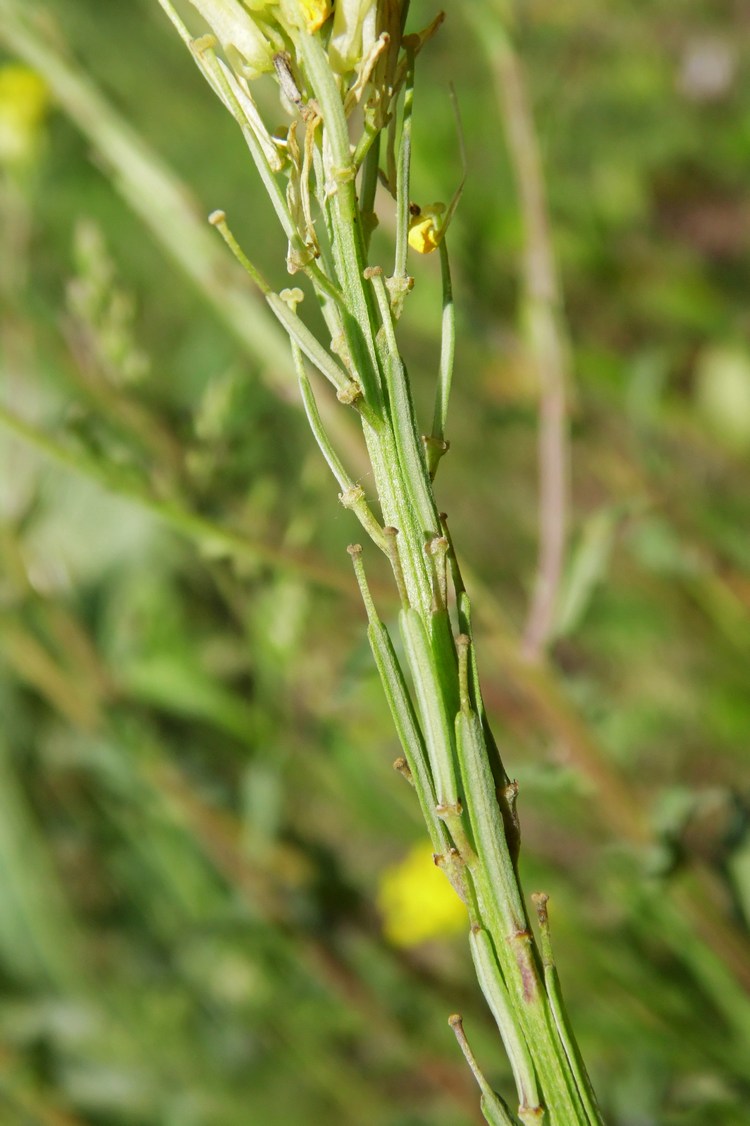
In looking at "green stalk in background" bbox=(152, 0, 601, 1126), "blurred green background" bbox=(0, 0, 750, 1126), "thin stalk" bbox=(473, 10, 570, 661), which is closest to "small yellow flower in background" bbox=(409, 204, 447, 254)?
"green stalk in background" bbox=(152, 0, 601, 1126)

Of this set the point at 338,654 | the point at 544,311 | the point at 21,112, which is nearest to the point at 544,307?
the point at 544,311

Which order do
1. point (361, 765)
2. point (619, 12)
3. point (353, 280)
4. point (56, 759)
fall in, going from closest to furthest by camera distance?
point (353, 280), point (361, 765), point (56, 759), point (619, 12)

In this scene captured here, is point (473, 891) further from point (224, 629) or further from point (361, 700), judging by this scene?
point (224, 629)

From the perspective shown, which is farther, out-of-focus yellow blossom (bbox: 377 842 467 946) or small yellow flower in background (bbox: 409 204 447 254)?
out-of-focus yellow blossom (bbox: 377 842 467 946)

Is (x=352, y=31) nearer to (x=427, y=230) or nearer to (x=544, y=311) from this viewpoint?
(x=427, y=230)

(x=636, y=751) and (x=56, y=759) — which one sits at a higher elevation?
(x=636, y=751)

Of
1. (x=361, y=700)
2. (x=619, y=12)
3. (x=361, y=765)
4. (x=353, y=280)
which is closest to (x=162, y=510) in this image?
(x=353, y=280)

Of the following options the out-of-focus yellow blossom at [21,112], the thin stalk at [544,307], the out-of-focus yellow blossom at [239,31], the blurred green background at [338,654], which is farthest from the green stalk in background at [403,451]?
the out-of-focus yellow blossom at [21,112]

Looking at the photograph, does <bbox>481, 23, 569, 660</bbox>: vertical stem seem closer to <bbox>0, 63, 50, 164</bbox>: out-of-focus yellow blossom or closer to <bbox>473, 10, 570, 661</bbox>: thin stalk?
<bbox>473, 10, 570, 661</bbox>: thin stalk
